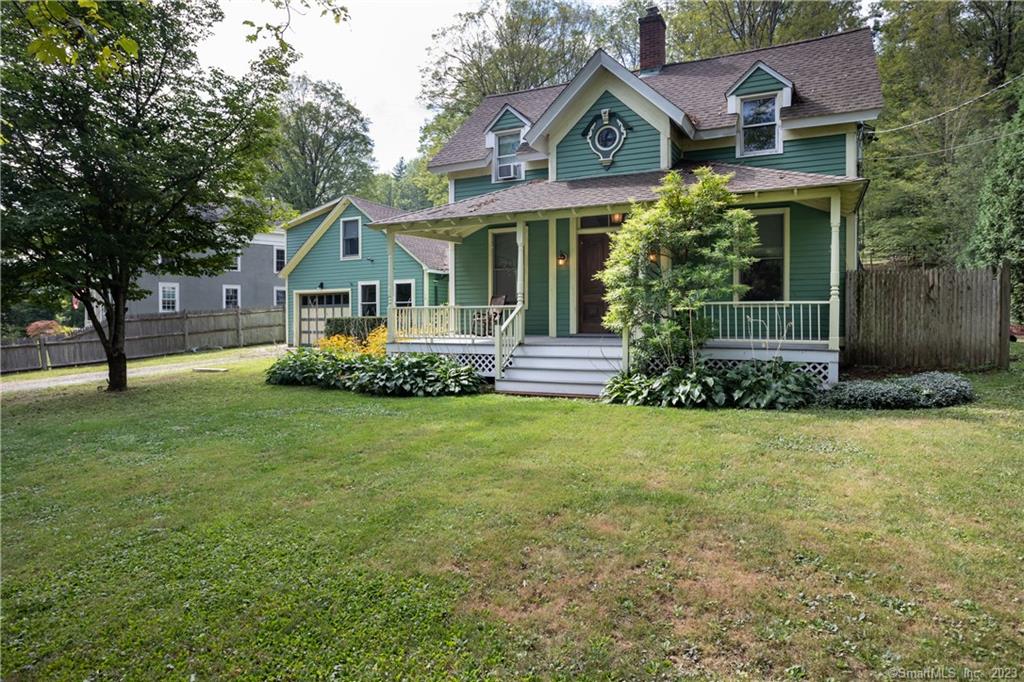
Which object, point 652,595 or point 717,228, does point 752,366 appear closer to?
point 717,228

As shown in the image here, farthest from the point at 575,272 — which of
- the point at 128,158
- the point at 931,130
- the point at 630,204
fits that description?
the point at 931,130

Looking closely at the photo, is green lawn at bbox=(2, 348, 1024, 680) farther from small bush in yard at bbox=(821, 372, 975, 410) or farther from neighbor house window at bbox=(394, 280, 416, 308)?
neighbor house window at bbox=(394, 280, 416, 308)

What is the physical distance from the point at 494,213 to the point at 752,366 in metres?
5.46

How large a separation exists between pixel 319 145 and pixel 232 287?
18.0 metres

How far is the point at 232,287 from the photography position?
28.2 m

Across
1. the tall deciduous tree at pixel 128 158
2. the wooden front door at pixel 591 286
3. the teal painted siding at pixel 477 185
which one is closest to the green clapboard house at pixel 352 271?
the teal painted siding at pixel 477 185

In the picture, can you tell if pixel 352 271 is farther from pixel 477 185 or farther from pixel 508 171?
pixel 508 171

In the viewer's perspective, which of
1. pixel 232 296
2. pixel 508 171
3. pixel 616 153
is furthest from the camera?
pixel 232 296

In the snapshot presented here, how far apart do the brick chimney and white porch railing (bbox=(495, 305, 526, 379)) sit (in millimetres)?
8522

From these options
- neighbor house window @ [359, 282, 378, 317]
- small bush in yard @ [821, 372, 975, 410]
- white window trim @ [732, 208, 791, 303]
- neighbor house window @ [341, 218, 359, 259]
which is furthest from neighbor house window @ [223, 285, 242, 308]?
small bush in yard @ [821, 372, 975, 410]

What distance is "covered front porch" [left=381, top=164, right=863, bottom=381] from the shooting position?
9.41m

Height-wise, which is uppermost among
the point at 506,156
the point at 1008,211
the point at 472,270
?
the point at 506,156

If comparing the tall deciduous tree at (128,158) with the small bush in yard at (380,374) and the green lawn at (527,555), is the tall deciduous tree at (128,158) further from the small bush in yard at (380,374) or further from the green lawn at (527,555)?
the green lawn at (527,555)

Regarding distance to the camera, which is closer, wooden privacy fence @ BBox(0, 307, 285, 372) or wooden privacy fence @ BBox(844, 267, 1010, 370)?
wooden privacy fence @ BBox(844, 267, 1010, 370)
